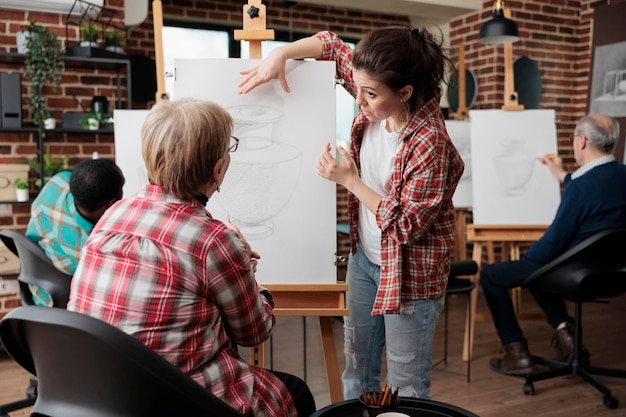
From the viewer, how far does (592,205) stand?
3.13 meters

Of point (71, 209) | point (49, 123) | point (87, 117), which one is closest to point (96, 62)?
point (87, 117)

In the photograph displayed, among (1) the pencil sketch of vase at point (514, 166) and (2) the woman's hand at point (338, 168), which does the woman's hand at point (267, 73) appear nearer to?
(2) the woman's hand at point (338, 168)

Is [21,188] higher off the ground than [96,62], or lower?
lower

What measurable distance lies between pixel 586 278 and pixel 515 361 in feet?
2.07

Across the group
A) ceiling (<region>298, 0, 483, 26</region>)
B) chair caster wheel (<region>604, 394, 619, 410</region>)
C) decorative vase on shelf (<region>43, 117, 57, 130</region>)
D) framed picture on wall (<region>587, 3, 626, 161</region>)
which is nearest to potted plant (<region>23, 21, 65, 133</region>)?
decorative vase on shelf (<region>43, 117, 57, 130</region>)

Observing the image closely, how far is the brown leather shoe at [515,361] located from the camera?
338 cm

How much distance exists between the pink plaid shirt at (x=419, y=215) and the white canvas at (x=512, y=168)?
7.04 feet

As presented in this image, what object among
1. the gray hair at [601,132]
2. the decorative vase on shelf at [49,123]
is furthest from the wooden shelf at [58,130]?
the gray hair at [601,132]

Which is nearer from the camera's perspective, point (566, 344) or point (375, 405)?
point (375, 405)

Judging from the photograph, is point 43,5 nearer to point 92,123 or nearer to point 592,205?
point 92,123

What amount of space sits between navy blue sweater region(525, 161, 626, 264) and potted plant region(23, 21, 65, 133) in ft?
9.65

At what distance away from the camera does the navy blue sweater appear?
3.12 metres

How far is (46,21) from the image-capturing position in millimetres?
3891

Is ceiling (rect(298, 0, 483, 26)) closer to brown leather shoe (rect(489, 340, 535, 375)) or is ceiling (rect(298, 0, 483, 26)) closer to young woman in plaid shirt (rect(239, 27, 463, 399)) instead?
brown leather shoe (rect(489, 340, 535, 375))
